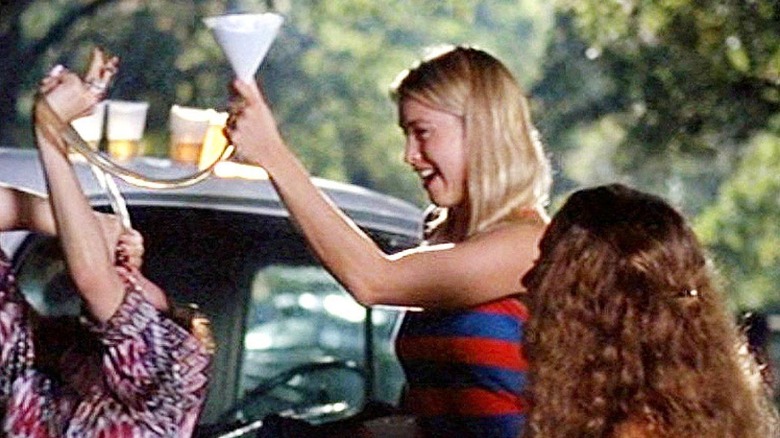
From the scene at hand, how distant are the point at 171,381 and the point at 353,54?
16.9 metres

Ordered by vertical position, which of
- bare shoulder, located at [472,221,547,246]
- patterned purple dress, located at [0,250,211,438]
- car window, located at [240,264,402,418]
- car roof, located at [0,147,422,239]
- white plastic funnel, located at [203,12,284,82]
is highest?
white plastic funnel, located at [203,12,284,82]

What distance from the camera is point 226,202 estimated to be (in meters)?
5.06

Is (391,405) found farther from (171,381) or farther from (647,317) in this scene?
(647,317)

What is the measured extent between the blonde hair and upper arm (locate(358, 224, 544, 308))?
59 millimetres

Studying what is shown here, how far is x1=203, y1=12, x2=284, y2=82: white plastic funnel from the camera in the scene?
345cm

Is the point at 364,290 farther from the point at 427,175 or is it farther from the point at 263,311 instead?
→ the point at 263,311

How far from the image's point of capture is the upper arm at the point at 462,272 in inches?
144

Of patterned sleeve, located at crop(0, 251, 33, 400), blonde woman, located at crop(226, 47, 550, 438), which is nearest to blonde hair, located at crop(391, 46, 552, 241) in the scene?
blonde woman, located at crop(226, 47, 550, 438)

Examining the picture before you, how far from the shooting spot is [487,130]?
148 inches

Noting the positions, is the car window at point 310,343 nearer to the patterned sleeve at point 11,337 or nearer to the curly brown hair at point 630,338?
the patterned sleeve at point 11,337

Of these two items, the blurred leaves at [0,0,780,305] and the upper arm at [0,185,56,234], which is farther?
the blurred leaves at [0,0,780,305]

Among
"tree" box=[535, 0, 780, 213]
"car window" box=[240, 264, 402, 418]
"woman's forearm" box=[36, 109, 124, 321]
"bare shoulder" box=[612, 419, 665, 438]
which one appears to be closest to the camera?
"bare shoulder" box=[612, 419, 665, 438]

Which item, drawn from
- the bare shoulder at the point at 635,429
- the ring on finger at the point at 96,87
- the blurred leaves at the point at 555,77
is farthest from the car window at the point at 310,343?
the bare shoulder at the point at 635,429

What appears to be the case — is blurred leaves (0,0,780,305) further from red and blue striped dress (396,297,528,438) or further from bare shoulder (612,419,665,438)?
bare shoulder (612,419,665,438)
